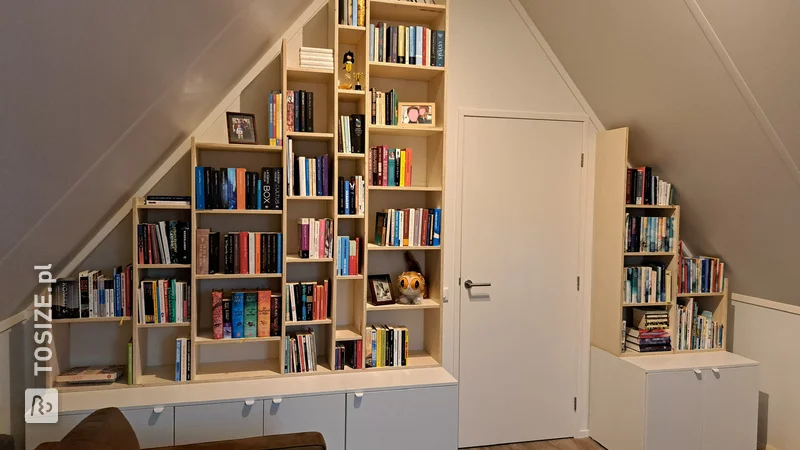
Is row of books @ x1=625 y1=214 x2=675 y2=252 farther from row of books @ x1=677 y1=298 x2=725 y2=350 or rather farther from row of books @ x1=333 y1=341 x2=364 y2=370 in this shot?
row of books @ x1=333 y1=341 x2=364 y2=370

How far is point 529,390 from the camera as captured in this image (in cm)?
343

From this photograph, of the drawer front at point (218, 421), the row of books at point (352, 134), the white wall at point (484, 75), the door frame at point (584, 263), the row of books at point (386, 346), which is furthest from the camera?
the door frame at point (584, 263)

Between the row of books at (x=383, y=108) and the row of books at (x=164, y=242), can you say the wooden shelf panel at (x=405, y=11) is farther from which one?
the row of books at (x=164, y=242)

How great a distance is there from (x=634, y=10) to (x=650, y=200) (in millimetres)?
1190

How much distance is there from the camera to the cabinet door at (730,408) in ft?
10.1

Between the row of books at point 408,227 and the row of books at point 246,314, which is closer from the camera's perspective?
the row of books at point 246,314

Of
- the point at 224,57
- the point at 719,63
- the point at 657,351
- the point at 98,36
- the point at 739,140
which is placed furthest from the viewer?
the point at 657,351

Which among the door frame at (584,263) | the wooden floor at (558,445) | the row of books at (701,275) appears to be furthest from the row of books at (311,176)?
the row of books at (701,275)

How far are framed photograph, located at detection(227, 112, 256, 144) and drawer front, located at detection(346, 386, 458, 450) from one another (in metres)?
1.32

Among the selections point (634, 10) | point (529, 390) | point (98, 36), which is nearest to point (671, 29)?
point (634, 10)

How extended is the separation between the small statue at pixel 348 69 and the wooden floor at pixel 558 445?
228 cm

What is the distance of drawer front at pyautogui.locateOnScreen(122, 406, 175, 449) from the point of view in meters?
2.34

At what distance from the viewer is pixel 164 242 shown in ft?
8.43

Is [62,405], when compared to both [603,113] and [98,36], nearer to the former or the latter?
[98,36]
